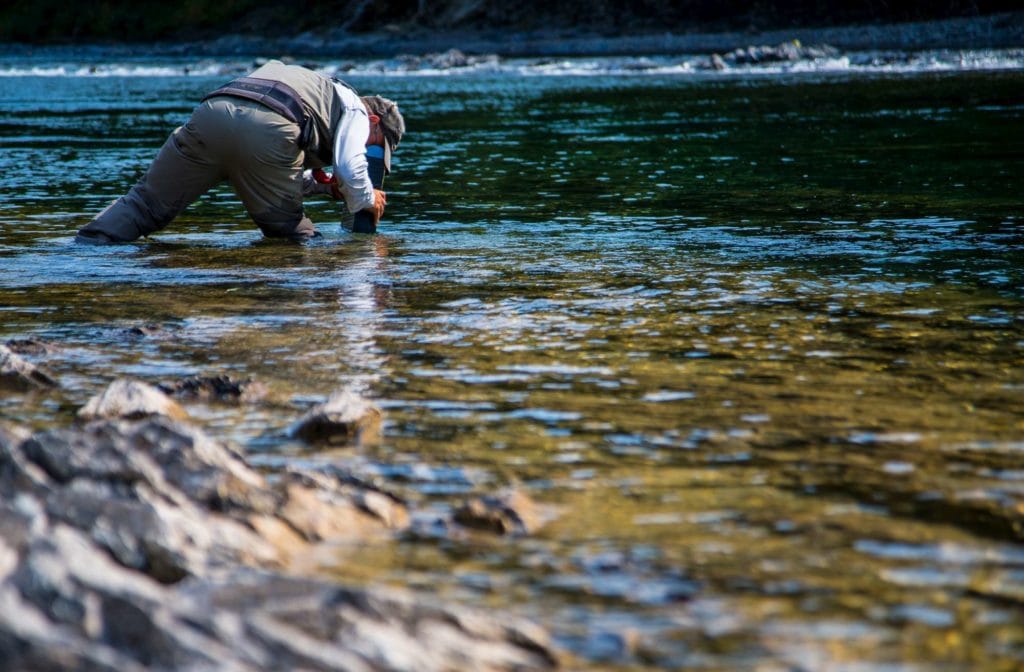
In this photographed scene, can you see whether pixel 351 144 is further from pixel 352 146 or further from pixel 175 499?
pixel 175 499

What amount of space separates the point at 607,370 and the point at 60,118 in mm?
23405

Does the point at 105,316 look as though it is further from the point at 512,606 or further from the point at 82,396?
the point at 512,606

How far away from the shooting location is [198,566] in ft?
12.1

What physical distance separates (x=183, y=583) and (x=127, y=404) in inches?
77.0

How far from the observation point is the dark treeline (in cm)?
5931

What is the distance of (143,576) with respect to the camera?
11.8 feet

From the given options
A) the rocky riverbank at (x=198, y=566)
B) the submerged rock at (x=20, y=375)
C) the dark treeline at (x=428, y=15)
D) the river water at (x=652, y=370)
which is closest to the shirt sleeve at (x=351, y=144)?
the river water at (x=652, y=370)

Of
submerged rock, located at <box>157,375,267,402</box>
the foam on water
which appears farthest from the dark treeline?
submerged rock, located at <box>157,375,267,402</box>

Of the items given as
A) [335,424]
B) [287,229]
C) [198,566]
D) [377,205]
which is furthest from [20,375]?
[287,229]

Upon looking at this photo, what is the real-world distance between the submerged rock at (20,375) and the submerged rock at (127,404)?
0.71 meters

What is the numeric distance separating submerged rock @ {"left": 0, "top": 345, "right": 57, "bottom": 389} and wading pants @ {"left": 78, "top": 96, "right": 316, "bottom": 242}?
3818mm

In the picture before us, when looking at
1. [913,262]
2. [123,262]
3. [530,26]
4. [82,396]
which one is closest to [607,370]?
[82,396]

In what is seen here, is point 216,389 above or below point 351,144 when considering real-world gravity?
below

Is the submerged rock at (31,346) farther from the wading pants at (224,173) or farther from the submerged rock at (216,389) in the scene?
the wading pants at (224,173)
